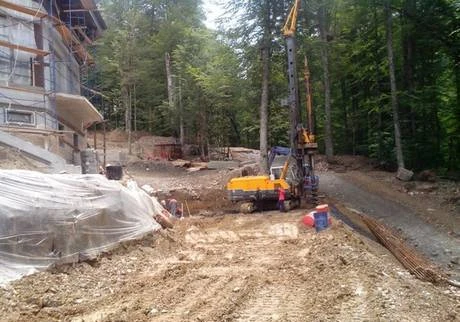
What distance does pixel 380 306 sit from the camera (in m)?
6.31

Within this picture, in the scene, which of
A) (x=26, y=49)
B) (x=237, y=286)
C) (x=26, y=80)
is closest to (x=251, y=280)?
(x=237, y=286)

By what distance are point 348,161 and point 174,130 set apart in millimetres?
15993

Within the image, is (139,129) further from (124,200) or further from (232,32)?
(124,200)

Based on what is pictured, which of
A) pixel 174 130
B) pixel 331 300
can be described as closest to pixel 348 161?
pixel 174 130

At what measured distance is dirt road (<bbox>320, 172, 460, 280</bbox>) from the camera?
35.3 feet

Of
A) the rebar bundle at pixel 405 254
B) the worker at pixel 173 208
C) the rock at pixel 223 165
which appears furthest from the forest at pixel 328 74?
the rebar bundle at pixel 405 254

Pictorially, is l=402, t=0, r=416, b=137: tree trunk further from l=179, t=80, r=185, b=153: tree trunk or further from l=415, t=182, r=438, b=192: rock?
l=179, t=80, r=185, b=153: tree trunk

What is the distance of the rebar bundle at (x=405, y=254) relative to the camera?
8641mm

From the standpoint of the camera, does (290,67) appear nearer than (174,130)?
Yes

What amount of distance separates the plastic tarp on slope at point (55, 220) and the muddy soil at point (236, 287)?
0.98 feet

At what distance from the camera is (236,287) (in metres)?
7.32

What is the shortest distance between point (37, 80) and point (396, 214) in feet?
46.4

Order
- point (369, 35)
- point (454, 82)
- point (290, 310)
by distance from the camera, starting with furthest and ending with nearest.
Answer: point (369, 35), point (454, 82), point (290, 310)

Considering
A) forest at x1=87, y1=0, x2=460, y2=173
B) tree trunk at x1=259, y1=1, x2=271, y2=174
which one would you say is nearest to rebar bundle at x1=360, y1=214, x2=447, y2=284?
forest at x1=87, y1=0, x2=460, y2=173
